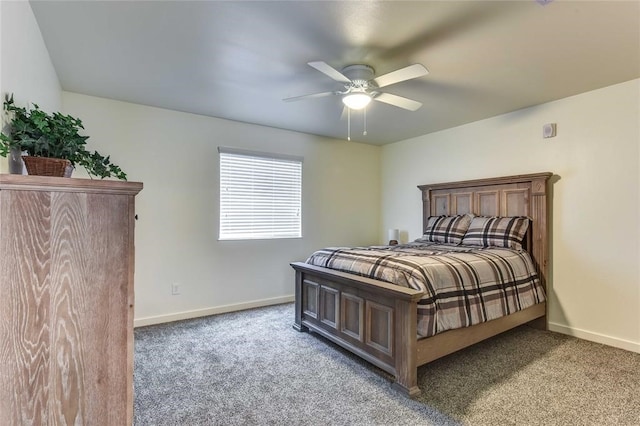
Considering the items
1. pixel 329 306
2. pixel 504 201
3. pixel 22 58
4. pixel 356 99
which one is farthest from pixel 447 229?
pixel 22 58

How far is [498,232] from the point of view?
3.45 meters

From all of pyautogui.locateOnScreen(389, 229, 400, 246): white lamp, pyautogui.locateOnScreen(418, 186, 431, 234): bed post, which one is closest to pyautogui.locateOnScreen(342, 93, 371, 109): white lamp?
pyautogui.locateOnScreen(418, 186, 431, 234): bed post

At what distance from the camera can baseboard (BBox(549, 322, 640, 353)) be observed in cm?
288

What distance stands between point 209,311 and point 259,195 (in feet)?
4.97

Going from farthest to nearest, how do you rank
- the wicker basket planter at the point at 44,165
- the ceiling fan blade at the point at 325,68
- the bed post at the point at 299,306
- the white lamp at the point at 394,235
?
the white lamp at the point at 394,235, the bed post at the point at 299,306, the ceiling fan blade at the point at 325,68, the wicker basket planter at the point at 44,165

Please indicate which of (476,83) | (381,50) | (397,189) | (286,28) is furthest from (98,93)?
(397,189)

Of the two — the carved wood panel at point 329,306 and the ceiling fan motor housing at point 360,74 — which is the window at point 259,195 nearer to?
the carved wood panel at point 329,306

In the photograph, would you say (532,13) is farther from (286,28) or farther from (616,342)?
(616,342)

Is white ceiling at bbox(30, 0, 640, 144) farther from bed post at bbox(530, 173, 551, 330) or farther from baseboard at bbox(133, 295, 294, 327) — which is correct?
baseboard at bbox(133, 295, 294, 327)

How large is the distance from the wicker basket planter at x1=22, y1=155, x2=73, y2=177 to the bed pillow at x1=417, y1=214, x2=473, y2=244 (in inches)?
141

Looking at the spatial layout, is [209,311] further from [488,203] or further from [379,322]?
[488,203]

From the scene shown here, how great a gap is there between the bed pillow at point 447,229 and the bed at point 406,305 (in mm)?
158

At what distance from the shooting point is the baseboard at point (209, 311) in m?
3.48

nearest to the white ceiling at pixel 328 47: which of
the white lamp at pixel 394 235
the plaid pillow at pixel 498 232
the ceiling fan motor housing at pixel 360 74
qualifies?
the ceiling fan motor housing at pixel 360 74
